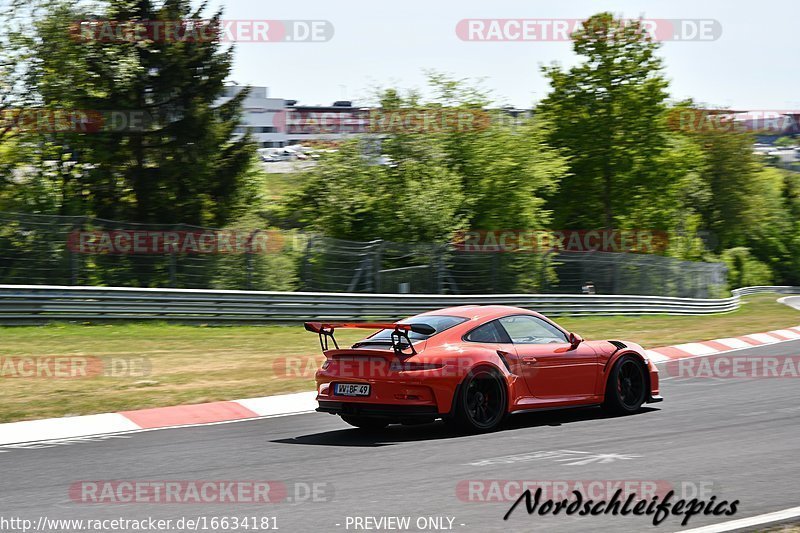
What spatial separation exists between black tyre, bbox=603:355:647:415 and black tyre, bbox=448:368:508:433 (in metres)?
1.66

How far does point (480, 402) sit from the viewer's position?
31.8 ft

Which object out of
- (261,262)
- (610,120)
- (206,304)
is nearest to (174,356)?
(206,304)

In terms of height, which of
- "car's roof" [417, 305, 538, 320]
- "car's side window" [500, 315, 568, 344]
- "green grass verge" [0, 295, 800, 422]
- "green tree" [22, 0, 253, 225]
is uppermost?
"green tree" [22, 0, 253, 225]

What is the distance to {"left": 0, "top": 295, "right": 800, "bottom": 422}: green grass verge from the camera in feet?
40.4

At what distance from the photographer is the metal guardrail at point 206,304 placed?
1992cm

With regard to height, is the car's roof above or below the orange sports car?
above

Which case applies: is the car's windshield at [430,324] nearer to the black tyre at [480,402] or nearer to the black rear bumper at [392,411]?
the black tyre at [480,402]

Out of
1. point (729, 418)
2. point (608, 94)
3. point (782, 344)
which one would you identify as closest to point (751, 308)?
point (608, 94)

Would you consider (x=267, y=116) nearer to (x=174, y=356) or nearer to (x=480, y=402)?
(x=174, y=356)

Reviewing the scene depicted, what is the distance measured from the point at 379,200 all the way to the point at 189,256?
39.7ft

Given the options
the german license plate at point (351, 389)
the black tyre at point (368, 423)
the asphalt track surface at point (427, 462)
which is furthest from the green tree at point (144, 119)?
the german license plate at point (351, 389)

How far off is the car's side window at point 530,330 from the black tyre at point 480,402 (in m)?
0.69

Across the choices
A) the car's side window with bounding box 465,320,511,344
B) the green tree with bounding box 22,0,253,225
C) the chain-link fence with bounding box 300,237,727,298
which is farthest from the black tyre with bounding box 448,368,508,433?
the green tree with bounding box 22,0,253,225

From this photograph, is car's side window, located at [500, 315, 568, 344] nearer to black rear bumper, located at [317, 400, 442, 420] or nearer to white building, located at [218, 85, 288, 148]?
black rear bumper, located at [317, 400, 442, 420]
